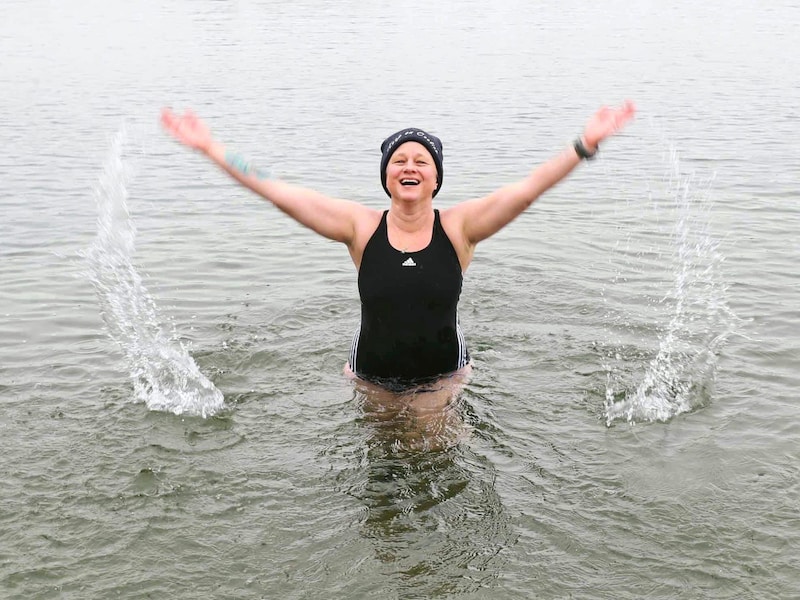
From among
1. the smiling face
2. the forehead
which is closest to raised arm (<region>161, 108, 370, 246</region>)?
the smiling face

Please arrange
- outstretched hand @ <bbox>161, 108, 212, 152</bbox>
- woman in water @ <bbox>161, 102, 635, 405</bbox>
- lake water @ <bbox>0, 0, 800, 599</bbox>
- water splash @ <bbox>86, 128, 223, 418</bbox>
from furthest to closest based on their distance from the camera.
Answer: water splash @ <bbox>86, 128, 223, 418</bbox> < woman in water @ <bbox>161, 102, 635, 405</bbox> < outstretched hand @ <bbox>161, 108, 212, 152</bbox> < lake water @ <bbox>0, 0, 800, 599</bbox>

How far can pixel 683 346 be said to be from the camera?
7.96 m

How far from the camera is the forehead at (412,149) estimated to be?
19.1 ft

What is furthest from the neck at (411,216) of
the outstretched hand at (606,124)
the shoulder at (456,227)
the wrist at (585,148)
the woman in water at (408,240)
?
the outstretched hand at (606,124)

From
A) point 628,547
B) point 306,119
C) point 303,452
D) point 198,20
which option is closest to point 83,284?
point 303,452

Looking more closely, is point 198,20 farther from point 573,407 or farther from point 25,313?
point 573,407

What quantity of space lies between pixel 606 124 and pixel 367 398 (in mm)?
2649

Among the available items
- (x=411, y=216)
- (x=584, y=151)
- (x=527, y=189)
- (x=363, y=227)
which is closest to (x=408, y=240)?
(x=411, y=216)

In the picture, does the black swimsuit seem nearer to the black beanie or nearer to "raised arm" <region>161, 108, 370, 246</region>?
"raised arm" <region>161, 108, 370, 246</region>

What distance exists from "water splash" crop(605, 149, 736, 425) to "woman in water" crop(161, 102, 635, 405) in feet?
5.05

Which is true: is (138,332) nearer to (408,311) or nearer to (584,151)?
(408,311)

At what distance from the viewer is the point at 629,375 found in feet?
24.3

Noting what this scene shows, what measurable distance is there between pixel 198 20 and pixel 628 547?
4001 cm

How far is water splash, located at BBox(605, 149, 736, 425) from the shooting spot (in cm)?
682
